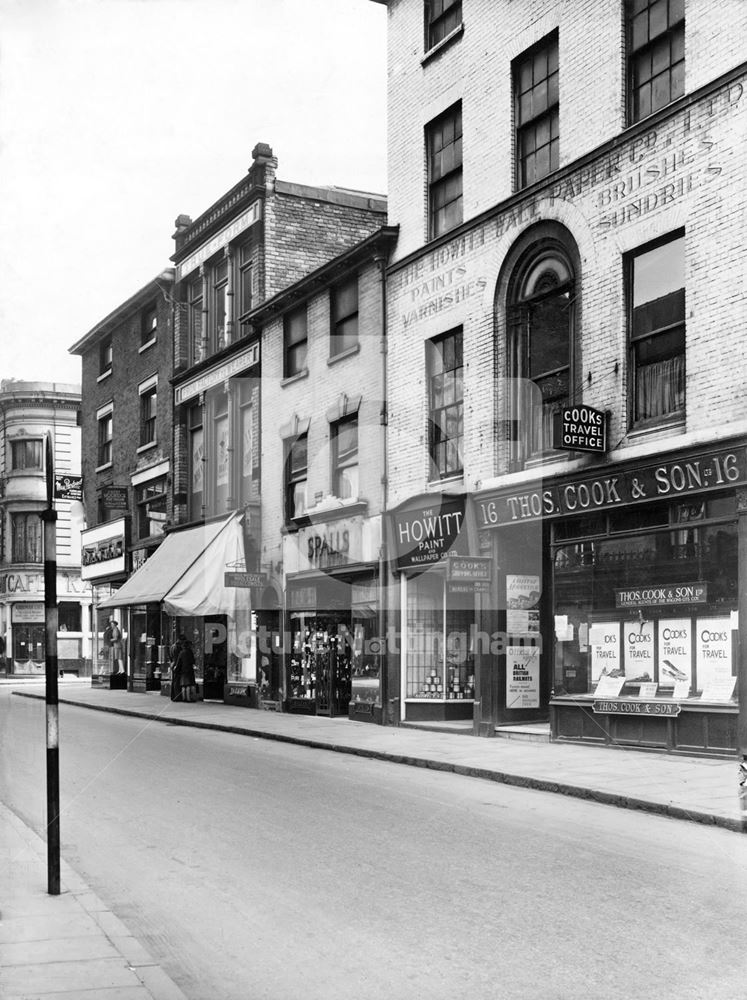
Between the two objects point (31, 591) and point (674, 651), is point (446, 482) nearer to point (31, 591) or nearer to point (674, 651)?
point (674, 651)

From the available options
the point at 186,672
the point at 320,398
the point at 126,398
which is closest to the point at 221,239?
the point at 320,398

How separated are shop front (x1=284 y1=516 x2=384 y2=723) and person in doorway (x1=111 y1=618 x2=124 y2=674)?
12.7m

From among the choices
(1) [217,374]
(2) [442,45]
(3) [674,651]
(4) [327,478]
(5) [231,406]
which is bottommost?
(3) [674,651]

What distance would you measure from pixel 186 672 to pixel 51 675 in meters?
23.1

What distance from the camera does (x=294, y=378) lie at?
26047mm

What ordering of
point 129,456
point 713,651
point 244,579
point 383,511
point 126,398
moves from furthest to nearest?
point 126,398 → point 129,456 → point 244,579 → point 383,511 → point 713,651

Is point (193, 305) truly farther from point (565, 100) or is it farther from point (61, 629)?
point (61, 629)

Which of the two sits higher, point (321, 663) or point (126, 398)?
point (126, 398)

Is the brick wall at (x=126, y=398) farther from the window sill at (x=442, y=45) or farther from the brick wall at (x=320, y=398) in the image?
the window sill at (x=442, y=45)

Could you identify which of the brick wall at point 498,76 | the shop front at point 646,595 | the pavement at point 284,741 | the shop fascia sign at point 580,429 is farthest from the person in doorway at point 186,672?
the shop fascia sign at point 580,429

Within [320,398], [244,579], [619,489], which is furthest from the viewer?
[244,579]

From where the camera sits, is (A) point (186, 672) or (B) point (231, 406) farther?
(A) point (186, 672)

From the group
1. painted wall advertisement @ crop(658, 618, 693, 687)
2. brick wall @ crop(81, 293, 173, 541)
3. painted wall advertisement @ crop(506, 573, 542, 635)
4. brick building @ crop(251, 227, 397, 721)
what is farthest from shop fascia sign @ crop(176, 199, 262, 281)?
painted wall advertisement @ crop(658, 618, 693, 687)

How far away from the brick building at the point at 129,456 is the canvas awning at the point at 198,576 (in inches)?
102
